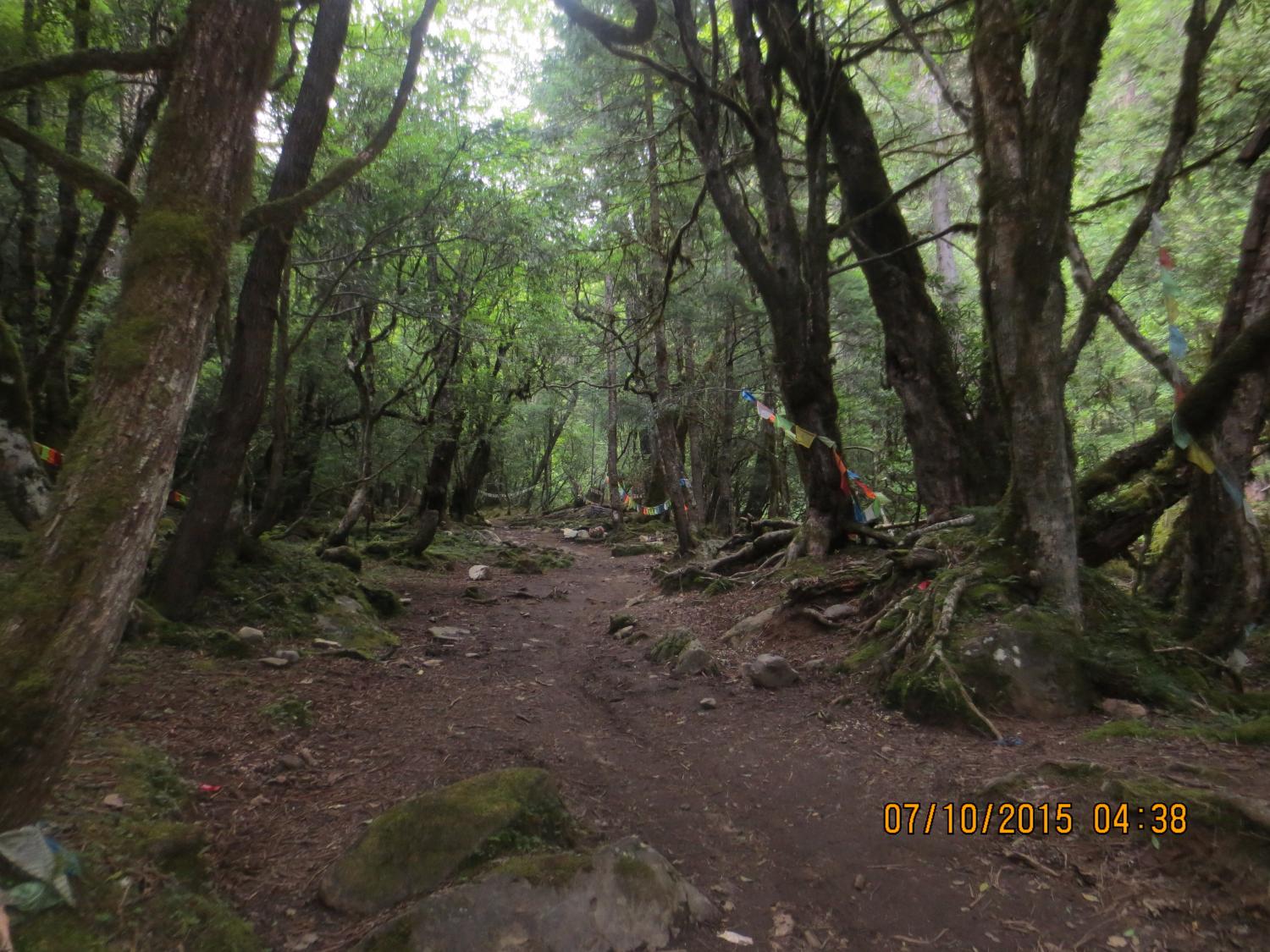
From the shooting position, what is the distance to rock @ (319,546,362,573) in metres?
10.3

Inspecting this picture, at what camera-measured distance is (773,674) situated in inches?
230

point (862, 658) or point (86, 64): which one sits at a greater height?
point (86, 64)

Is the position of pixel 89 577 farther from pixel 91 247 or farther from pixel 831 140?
pixel 831 140

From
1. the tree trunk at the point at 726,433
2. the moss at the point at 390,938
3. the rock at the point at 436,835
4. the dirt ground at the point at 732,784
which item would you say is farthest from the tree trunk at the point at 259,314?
the tree trunk at the point at 726,433

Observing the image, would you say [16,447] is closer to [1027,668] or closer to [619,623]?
[619,623]

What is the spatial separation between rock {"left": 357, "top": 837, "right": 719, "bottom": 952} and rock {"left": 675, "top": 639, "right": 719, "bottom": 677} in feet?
11.2

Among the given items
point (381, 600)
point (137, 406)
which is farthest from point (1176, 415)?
point (381, 600)

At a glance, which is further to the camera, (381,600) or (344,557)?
(344,557)

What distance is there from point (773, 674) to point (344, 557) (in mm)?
7308

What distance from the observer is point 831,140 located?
920 cm

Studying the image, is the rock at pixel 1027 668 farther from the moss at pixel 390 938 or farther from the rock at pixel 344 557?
the rock at pixel 344 557

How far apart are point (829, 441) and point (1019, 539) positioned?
10.2ft

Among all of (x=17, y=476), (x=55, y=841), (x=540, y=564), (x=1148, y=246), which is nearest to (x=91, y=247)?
(x=17, y=476)

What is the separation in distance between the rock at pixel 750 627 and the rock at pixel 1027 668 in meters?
2.67
